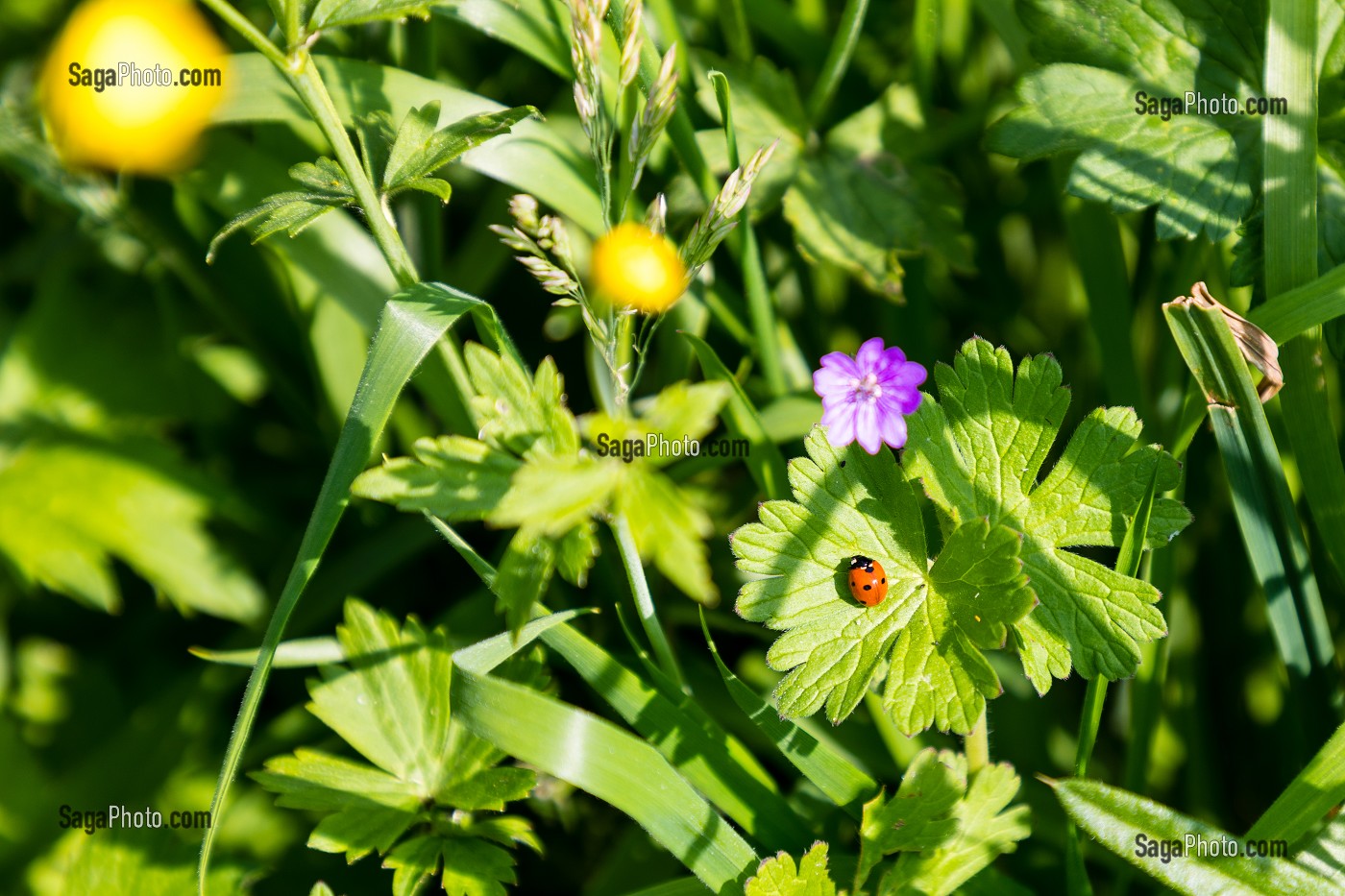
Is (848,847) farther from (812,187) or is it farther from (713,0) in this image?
(713,0)

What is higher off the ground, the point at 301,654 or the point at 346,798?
the point at 301,654

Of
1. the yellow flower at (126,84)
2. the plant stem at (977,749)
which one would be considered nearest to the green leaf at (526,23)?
the yellow flower at (126,84)

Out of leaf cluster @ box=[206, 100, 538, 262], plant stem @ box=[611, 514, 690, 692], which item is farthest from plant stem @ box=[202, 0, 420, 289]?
plant stem @ box=[611, 514, 690, 692]

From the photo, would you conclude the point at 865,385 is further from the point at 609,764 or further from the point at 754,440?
the point at 609,764

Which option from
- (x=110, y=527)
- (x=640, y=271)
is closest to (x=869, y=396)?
(x=640, y=271)

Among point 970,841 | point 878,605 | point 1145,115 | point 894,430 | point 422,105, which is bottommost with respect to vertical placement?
point 970,841
